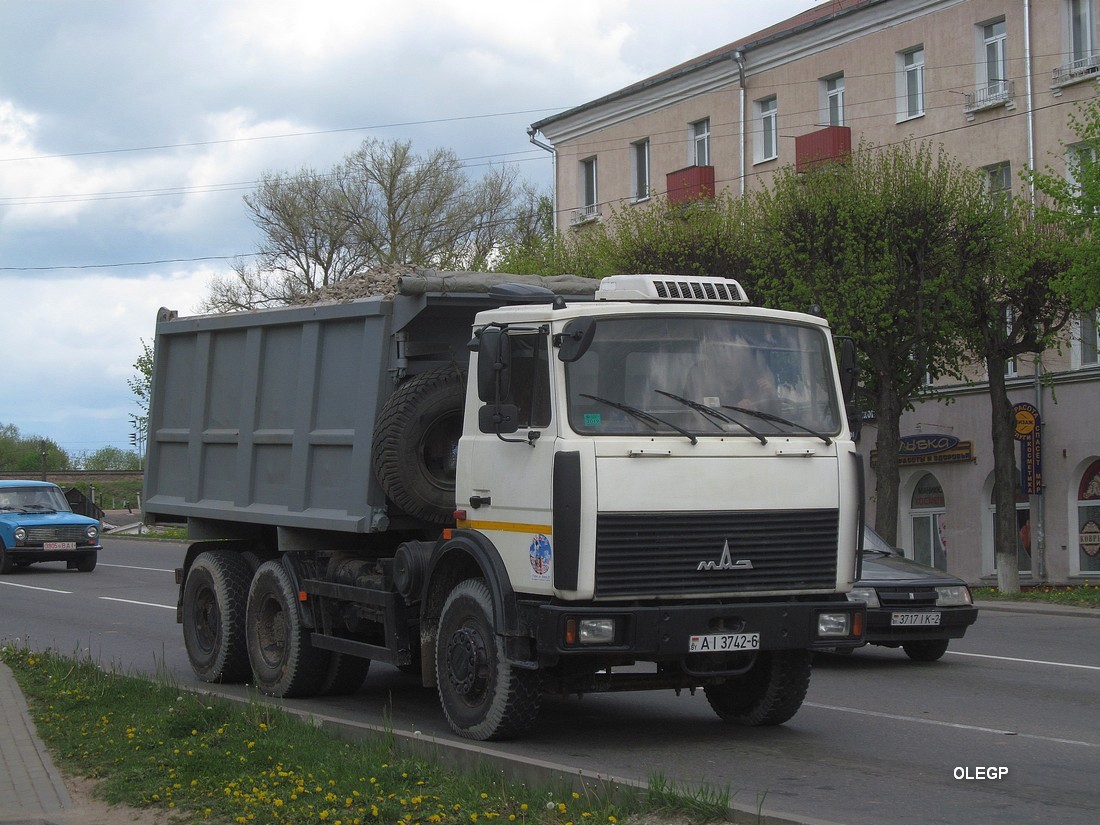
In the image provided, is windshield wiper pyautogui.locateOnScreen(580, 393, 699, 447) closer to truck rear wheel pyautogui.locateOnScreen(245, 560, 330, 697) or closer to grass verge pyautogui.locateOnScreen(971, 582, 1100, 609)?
truck rear wheel pyautogui.locateOnScreen(245, 560, 330, 697)

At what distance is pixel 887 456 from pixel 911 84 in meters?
10.7

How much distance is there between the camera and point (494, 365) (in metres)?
8.17

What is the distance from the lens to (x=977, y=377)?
1252 inches

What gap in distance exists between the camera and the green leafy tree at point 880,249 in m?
25.3

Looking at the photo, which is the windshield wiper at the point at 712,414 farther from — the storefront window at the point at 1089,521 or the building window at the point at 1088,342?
the storefront window at the point at 1089,521

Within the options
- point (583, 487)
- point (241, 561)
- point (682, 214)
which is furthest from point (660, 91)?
point (583, 487)

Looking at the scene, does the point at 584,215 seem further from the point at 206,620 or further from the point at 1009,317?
the point at 206,620

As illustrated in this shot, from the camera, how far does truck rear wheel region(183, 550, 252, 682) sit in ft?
38.3

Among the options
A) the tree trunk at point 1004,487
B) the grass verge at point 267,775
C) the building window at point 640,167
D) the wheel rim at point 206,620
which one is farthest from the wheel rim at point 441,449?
the building window at point 640,167

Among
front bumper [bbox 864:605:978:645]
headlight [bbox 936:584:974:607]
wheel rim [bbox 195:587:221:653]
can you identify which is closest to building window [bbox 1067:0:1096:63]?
headlight [bbox 936:584:974:607]

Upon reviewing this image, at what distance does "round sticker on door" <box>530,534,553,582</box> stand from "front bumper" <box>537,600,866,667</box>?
7.1 inches

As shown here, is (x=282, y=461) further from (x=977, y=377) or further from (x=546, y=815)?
(x=977, y=377)

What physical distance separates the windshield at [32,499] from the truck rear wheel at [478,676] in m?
23.4

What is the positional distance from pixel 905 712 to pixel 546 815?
461 cm
